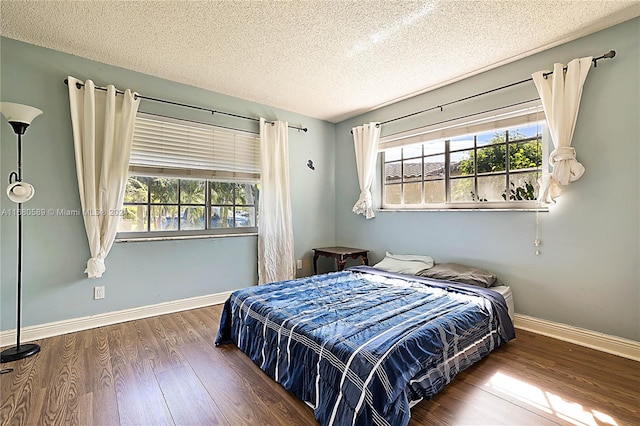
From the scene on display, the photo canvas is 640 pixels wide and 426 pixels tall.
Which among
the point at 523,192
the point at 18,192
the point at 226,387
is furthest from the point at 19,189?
the point at 523,192

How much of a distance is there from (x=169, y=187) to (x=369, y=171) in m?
2.39

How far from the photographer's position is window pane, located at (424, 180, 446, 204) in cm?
331

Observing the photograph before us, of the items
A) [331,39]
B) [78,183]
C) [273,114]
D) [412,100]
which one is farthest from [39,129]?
[412,100]

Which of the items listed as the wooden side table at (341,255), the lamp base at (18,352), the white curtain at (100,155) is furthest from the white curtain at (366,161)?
the lamp base at (18,352)

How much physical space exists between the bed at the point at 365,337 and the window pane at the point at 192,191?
1.46 m

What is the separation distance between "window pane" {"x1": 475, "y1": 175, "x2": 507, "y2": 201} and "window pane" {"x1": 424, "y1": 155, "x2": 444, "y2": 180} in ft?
1.44

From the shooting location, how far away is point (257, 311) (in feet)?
6.88

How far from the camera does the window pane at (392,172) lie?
3797 mm

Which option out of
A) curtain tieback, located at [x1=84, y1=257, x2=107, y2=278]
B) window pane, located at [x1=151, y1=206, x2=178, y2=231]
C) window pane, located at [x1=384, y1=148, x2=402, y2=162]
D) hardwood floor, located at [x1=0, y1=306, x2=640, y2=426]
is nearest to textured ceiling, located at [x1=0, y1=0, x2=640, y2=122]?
window pane, located at [x1=384, y1=148, x2=402, y2=162]

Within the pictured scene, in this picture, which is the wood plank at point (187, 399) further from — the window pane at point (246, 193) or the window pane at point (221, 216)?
the window pane at point (246, 193)

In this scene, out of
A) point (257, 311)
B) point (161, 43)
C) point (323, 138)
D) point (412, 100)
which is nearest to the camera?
point (257, 311)

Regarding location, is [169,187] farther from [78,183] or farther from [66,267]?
[66,267]

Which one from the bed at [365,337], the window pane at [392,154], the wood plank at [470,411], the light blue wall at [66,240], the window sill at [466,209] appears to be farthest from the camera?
the window pane at [392,154]

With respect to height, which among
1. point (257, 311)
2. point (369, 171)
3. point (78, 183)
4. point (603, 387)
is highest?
point (369, 171)
